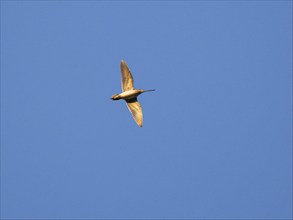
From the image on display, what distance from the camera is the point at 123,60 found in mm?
31359

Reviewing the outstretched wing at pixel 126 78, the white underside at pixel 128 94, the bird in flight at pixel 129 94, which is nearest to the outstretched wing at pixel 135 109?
the bird in flight at pixel 129 94

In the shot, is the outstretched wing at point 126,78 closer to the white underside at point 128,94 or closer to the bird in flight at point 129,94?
the bird in flight at point 129,94

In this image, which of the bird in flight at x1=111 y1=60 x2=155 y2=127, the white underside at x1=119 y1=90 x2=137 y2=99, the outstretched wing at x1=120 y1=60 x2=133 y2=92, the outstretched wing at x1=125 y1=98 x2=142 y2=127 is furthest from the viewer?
the outstretched wing at x1=120 y1=60 x2=133 y2=92

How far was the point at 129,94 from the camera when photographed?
3073 centimetres

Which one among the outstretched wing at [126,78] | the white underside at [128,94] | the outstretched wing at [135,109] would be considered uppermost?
the outstretched wing at [126,78]

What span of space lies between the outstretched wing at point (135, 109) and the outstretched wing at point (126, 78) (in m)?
0.84

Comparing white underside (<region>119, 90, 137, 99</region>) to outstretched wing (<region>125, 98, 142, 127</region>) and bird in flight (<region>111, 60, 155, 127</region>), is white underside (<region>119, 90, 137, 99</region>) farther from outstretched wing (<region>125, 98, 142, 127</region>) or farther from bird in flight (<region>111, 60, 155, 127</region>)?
outstretched wing (<region>125, 98, 142, 127</region>)

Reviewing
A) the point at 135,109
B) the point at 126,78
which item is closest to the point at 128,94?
the point at 135,109

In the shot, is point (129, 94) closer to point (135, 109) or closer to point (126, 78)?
point (135, 109)

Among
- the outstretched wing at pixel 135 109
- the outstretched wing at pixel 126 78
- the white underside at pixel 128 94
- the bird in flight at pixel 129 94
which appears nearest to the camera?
→ the outstretched wing at pixel 135 109

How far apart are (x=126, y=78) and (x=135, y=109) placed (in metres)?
2.09

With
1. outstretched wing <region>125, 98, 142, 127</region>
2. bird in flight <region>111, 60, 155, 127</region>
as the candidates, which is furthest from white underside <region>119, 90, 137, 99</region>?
outstretched wing <region>125, 98, 142, 127</region>

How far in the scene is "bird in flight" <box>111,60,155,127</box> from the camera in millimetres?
30578

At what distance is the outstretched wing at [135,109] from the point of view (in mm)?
30422
